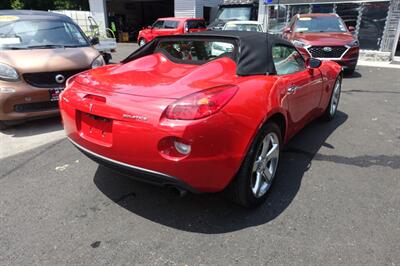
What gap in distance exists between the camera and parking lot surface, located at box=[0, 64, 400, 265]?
88.0 inches

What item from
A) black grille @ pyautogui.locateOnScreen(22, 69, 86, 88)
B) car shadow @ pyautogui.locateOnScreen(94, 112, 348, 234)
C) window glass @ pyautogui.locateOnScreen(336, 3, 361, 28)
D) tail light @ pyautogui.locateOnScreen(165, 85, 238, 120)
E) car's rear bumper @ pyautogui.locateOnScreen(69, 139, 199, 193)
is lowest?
car shadow @ pyautogui.locateOnScreen(94, 112, 348, 234)

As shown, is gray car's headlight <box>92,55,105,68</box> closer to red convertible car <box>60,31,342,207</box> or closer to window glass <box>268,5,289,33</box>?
red convertible car <box>60,31,342,207</box>

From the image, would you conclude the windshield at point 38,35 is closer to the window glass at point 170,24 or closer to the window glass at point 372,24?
the window glass at point 170,24

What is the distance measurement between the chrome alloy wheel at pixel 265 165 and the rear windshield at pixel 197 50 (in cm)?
88

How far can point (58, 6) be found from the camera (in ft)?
111

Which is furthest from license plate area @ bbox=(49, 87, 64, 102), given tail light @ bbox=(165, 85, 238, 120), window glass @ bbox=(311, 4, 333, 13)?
window glass @ bbox=(311, 4, 333, 13)

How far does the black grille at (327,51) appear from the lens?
8673 millimetres

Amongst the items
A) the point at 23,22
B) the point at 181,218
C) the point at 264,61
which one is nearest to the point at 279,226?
the point at 181,218

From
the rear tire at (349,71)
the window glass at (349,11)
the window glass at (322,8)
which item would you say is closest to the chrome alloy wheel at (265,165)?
the rear tire at (349,71)

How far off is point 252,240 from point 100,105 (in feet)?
5.09

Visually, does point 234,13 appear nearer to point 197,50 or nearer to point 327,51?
point 327,51

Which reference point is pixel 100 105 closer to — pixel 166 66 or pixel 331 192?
pixel 166 66

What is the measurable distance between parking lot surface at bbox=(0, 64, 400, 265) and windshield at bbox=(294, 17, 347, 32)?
23.0 feet

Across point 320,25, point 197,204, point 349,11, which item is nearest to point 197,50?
point 197,204
